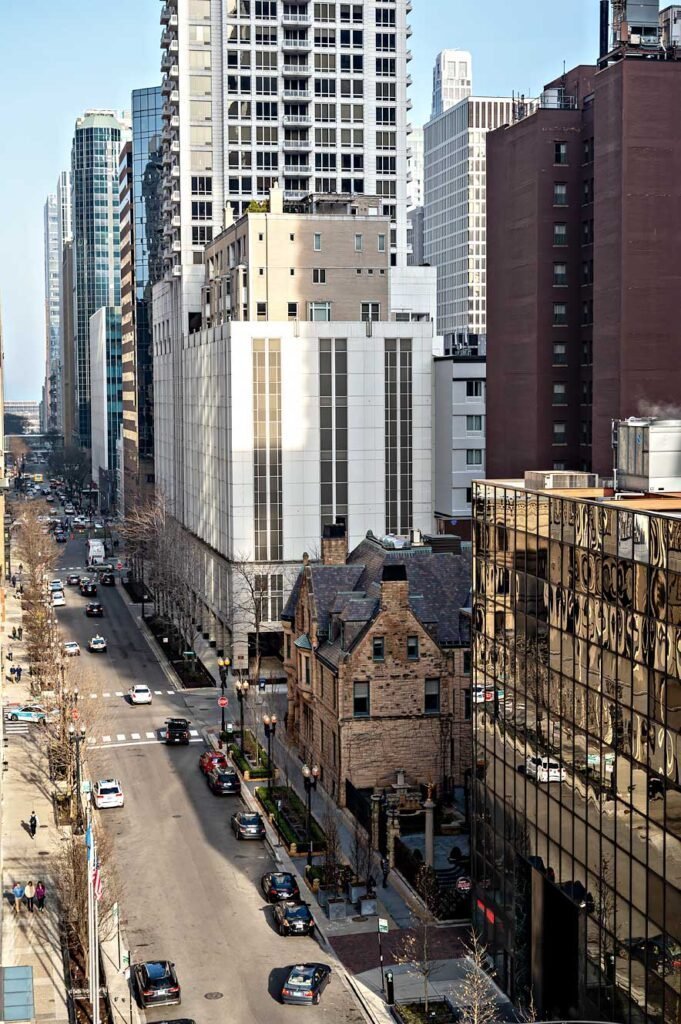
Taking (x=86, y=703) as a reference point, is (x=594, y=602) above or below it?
above

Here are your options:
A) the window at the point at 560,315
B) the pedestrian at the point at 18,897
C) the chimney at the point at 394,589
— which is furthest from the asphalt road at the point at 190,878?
the window at the point at 560,315

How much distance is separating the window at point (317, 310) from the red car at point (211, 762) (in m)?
45.2

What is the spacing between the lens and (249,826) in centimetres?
7056

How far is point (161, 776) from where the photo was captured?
82.1 meters

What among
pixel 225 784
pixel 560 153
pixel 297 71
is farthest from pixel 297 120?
pixel 225 784

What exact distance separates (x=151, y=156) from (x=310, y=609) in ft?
421

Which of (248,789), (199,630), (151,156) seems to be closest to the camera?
(248,789)

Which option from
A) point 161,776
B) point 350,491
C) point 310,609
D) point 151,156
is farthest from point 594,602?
point 151,156

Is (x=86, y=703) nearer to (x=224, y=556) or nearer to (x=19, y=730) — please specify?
(x=19, y=730)

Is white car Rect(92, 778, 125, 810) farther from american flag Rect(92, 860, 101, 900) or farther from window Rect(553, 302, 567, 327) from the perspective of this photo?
window Rect(553, 302, 567, 327)

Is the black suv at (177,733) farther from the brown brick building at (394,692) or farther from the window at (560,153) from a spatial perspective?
the window at (560,153)

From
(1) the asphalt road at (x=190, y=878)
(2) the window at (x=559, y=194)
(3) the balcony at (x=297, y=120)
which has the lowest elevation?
(1) the asphalt road at (x=190, y=878)

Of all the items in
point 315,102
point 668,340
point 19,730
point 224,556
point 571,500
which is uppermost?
point 315,102

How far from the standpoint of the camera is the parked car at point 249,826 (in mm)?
70312
